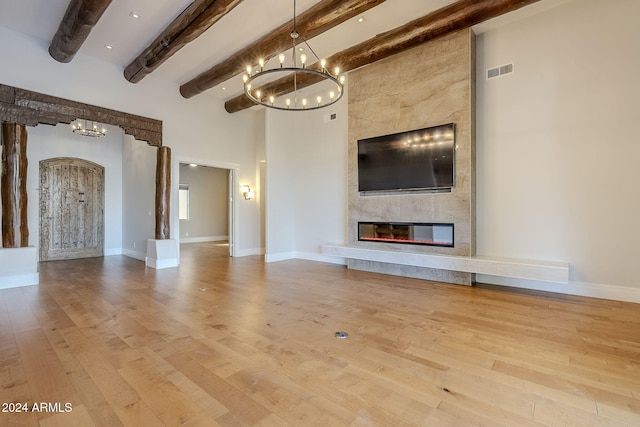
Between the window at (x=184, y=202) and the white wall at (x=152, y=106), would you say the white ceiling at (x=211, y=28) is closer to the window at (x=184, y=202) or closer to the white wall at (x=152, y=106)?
the white wall at (x=152, y=106)

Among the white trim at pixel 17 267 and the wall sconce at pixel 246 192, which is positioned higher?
the wall sconce at pixel 246 192

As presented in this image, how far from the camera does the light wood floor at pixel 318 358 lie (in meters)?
1.82

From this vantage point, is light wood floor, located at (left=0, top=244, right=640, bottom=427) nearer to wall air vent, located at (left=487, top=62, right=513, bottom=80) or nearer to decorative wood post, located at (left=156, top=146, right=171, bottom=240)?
decorative wood post, located at (left=156, top=146, right=171, bottom=240)

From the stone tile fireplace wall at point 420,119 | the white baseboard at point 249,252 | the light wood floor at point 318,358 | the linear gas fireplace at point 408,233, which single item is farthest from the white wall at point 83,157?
the linear gas fireplace at point 408,233

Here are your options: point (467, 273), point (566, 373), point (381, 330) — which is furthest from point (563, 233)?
point (381, 330)

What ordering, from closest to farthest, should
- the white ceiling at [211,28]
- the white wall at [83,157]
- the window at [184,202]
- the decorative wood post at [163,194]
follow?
the white ceiling at [211,28]
the decorative wood post at [163,194]
the white wall at [83,157]
the window at [184,202]

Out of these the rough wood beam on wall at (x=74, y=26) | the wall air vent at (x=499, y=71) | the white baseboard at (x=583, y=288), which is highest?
the rough wood beam on wall at (x=74, y=26)

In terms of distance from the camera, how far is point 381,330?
308cm

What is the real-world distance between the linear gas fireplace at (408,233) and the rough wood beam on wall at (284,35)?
→ 3.41 meters

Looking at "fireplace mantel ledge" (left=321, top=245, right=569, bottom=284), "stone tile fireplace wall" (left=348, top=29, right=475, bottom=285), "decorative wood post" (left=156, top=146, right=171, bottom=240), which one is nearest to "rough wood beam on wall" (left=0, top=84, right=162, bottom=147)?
"decorative wood post" (left=156, top=146, right=171, bottom=240)

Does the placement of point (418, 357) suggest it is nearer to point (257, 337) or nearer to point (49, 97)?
point (257, 337)

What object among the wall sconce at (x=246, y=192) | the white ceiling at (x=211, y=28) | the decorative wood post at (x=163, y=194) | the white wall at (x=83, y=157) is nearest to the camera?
the white ceiling at (x=211, y=28)

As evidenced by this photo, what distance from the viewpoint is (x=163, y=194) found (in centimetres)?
680

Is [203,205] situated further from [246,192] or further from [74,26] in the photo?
[74,26]
